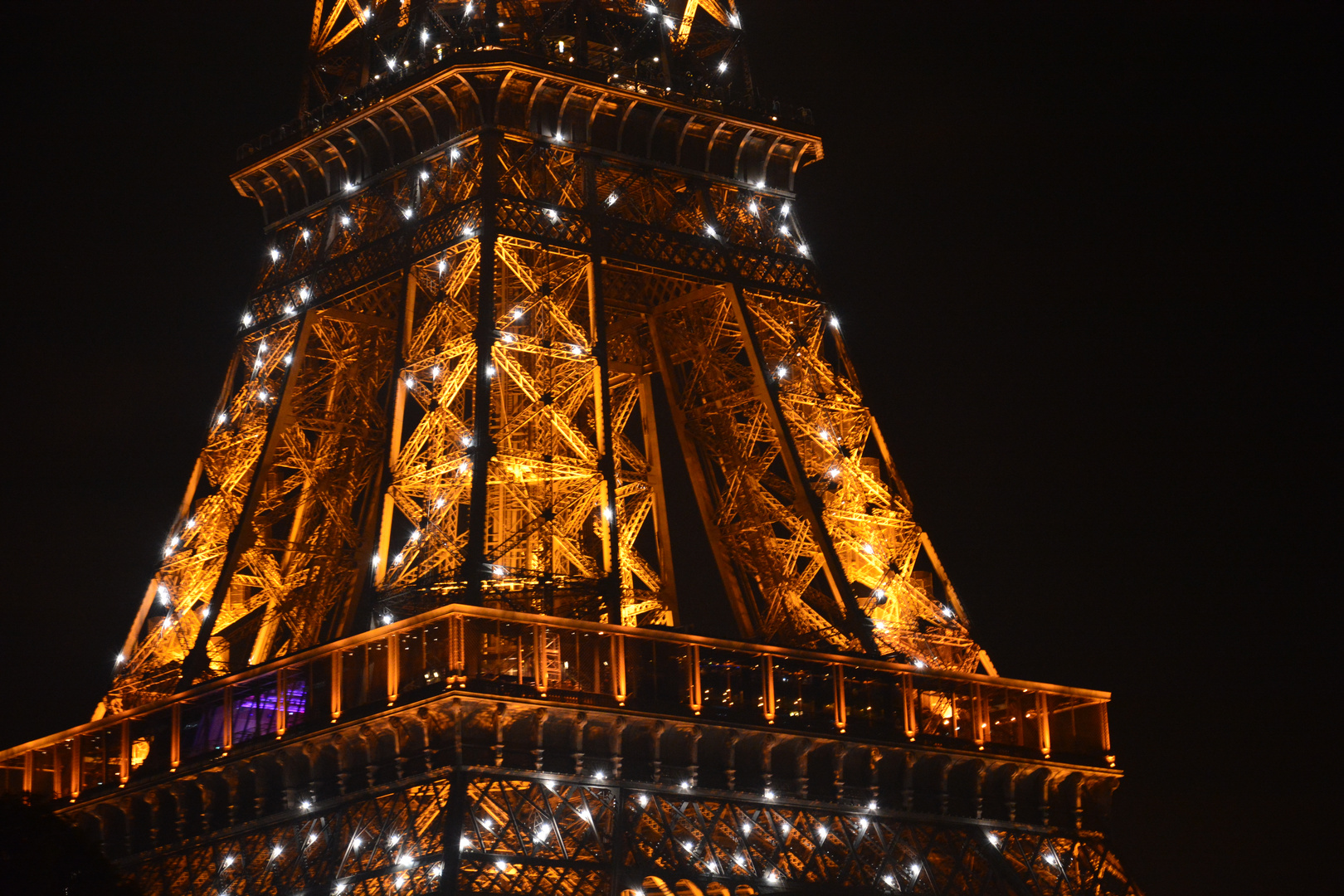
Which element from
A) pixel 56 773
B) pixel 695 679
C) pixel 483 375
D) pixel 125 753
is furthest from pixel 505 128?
pixel 56 773

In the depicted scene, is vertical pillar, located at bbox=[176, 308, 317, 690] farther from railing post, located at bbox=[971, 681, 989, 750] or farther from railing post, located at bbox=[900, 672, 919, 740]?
railing post, located at bbox=[971, 681, 989, 750]

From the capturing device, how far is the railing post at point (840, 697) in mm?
52094

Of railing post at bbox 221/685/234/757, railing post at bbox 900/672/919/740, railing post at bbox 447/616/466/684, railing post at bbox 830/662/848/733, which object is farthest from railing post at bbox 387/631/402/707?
railing post at bbox 900/672/919/740

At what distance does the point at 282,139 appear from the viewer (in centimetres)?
6069

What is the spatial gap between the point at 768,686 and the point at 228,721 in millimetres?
10515

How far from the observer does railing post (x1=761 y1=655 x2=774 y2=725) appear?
5106 cm

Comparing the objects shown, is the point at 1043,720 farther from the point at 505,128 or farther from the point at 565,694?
the point at 505,128

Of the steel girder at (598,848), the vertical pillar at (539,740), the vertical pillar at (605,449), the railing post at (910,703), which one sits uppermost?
the vertical pillar at (605,449)

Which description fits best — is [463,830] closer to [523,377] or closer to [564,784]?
[564,784]

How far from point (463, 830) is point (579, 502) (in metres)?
9.09

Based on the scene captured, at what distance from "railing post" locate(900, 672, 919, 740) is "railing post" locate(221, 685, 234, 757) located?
13.4 m

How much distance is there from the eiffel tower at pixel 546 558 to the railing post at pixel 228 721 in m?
0.05

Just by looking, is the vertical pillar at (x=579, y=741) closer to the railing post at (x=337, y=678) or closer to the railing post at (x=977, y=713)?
the railing post at (x=337, y=678)

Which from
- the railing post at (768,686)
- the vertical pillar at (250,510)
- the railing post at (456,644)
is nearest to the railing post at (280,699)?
the vertical pillar at (250,510)
